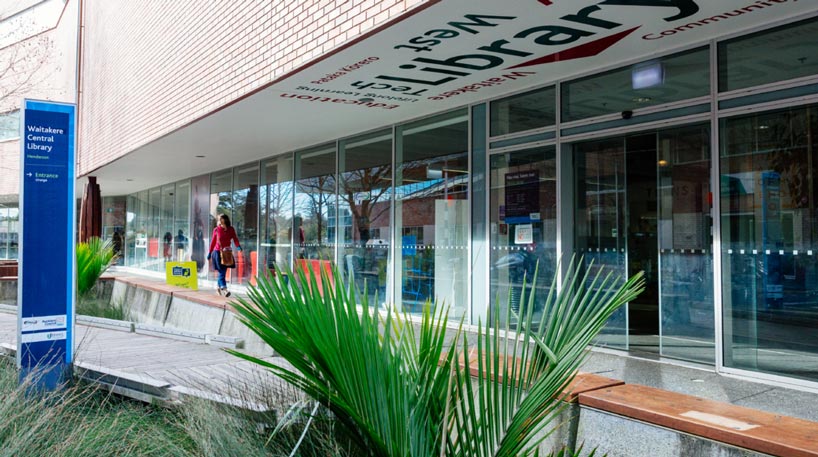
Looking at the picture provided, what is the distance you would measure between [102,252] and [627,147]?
39.1 ft

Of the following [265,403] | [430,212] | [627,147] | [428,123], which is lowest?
[265,403]

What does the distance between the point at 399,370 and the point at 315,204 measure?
34.1 ft

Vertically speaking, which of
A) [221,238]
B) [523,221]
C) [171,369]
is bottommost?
[171,369]

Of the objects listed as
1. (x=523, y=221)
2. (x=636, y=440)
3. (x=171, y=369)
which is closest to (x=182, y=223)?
(x=171, y=369)

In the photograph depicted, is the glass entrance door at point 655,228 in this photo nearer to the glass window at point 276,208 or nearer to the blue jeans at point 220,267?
the blue jeans at point 220,267

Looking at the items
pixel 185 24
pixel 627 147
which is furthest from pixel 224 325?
pixel 627 147

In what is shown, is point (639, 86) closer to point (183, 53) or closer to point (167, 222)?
point (183, 53)

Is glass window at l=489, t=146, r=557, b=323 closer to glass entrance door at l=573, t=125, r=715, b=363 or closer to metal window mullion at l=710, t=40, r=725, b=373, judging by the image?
glass entrance door at l=573, t=125, r=715, b=363

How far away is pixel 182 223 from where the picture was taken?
19672 mm

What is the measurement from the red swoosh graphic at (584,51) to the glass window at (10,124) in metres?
18.9

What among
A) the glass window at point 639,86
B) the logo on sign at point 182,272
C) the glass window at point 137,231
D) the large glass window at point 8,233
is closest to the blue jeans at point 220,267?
the logo on sign at point 182,272

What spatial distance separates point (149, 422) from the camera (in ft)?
14.8

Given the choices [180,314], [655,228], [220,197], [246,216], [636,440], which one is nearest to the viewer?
[636,440]

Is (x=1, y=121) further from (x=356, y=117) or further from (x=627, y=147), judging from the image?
(x=627, y=147)
